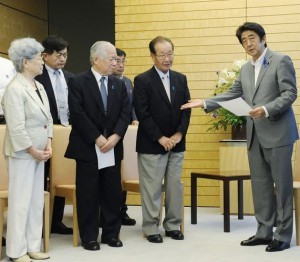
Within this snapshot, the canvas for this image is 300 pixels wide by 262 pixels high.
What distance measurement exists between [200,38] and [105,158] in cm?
281

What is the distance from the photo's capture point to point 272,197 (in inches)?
189

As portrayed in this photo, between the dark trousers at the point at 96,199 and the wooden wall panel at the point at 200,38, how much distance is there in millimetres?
2352

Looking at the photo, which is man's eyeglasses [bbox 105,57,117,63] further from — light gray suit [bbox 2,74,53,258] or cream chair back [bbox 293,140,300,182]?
cream chair back [bbox 293,140,300,182]

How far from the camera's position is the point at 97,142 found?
469 cm

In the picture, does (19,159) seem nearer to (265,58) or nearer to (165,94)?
(165,94)

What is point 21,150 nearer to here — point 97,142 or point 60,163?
point 97,142

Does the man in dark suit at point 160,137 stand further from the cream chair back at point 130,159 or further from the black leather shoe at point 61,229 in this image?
the black leather shoe at point 61,229

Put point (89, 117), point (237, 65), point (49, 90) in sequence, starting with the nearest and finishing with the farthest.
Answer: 1. point (89, 117)
2. point (49, 90)
3. point (237, 65)

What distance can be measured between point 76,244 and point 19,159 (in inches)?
39.1

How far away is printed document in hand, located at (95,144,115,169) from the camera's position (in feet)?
15.5

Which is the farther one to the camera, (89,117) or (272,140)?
(89,117)

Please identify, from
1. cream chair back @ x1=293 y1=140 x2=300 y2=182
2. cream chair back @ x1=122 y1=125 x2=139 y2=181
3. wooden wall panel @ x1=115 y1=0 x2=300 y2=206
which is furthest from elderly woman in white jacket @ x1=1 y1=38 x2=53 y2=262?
wooden wall panel @ x1=115 y1=0 x2=300 y2=206

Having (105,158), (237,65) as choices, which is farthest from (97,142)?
(237,65)

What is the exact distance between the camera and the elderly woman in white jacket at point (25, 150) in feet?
13.8
